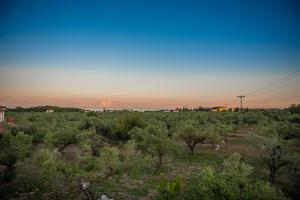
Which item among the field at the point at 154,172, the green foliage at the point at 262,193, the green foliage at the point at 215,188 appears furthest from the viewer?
the field at the point at 154,172

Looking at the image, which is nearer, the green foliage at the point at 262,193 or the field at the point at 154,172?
the green foliage at the point at 262,193

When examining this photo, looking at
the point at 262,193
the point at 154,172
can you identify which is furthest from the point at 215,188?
the point at 154,172

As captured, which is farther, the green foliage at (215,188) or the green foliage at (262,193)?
the green foliage at (215,188)

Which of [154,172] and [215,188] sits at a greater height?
[215,188]

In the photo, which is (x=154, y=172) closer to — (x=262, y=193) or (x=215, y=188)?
(x=215, y=188)

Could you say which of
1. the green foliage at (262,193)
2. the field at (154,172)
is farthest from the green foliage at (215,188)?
the green foliage at (262,193)

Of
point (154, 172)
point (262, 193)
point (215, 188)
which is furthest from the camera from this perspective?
point (154, 172)

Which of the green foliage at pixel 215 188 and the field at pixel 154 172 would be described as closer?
the green foliage at pixel 215 188

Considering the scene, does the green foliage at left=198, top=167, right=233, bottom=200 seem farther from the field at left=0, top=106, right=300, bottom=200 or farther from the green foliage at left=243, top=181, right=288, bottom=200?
the green foliage at left=243, top=181, right=288, bottom=200

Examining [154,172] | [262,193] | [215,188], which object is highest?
[262,193]

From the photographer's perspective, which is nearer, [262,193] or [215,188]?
[262,193]

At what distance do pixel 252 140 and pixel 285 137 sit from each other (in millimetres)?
15537

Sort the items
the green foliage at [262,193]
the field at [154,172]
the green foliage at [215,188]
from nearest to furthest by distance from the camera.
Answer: the green foliage at [262,193] < the green foliage at [215,188] < the field at [154,172]

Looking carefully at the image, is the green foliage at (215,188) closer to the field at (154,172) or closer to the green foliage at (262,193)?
the field at (154,172)
